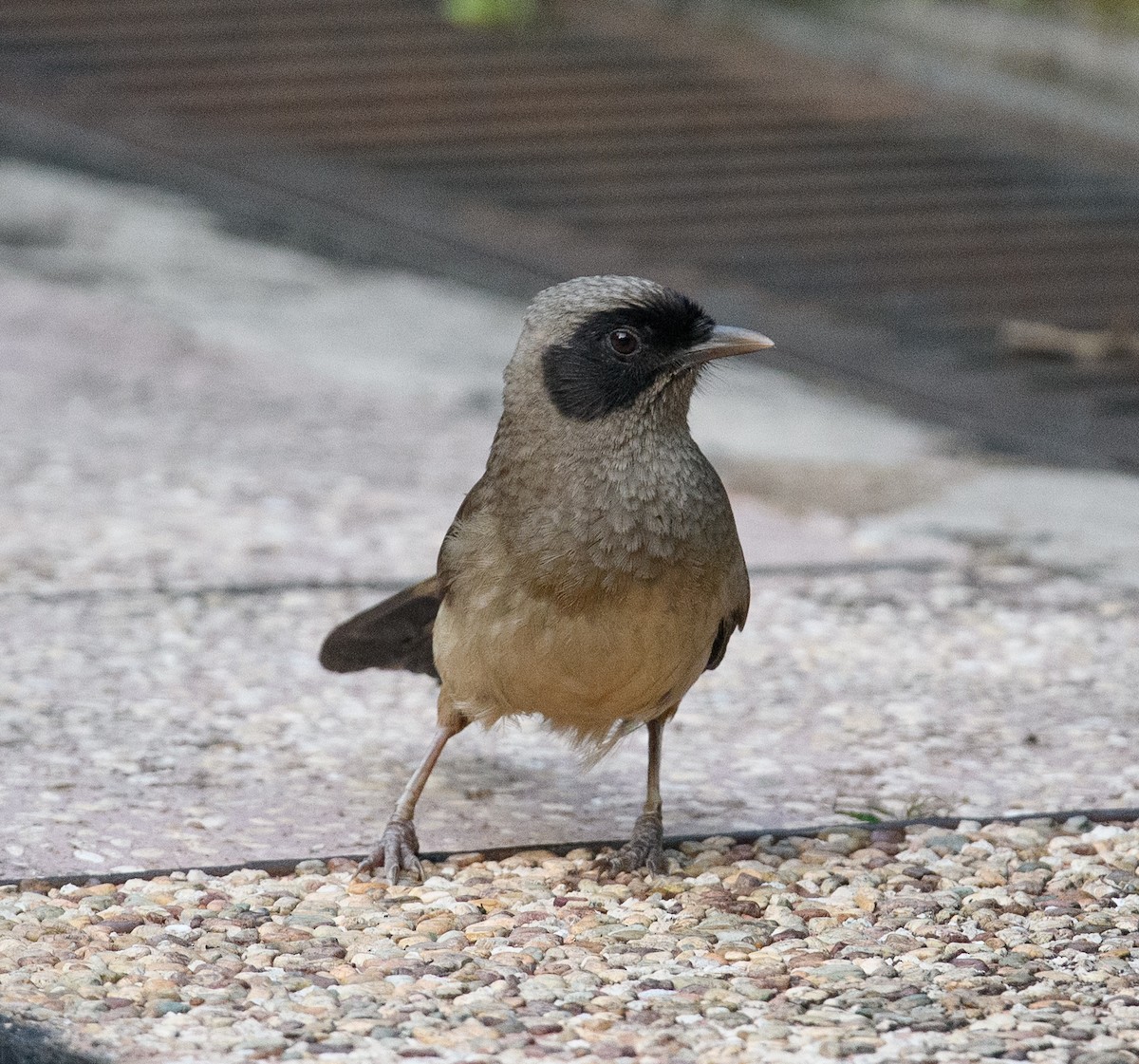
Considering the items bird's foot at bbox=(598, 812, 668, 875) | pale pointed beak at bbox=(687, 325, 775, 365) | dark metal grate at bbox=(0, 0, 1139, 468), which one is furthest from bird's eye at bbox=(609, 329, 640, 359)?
dark metal grate at bbox=(0, 0, 1139, 468)

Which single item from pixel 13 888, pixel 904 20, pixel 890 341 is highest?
pixel 904 20

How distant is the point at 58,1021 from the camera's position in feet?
11.0

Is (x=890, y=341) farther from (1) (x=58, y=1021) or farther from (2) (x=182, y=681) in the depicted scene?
(1) (x=58, y=1021)

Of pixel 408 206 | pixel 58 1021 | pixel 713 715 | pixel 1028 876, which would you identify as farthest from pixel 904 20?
pixel 58 1021

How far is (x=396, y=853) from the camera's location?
410 centimetres

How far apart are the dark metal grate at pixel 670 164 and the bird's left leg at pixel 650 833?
3.51 meters

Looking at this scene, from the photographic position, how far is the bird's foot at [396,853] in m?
4.07

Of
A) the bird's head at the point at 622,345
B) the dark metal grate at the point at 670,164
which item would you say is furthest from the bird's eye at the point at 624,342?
the dark metal grate at the point at 670,164

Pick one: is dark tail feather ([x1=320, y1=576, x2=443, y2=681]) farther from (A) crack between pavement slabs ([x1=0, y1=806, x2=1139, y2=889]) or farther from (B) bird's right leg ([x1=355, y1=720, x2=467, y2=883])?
(A) crack between pavement slabs ([x1=0, y1=806, x2=1139, y2=889])

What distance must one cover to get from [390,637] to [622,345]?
36.8 inches

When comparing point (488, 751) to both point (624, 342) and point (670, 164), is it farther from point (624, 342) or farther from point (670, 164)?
point (670, 164)

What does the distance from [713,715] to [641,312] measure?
138 cm

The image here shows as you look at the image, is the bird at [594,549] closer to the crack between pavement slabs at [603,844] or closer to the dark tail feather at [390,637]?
the crack between pavement slabs at [603,844]

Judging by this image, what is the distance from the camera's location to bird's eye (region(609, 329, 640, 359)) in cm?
407
